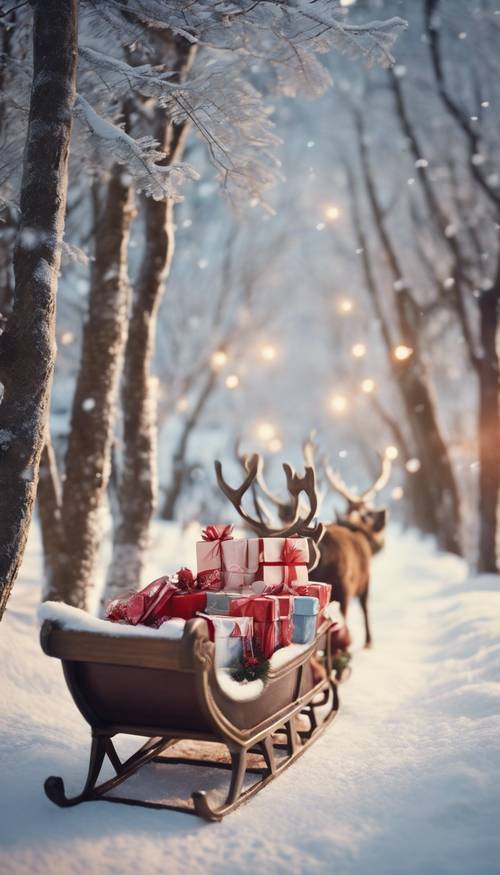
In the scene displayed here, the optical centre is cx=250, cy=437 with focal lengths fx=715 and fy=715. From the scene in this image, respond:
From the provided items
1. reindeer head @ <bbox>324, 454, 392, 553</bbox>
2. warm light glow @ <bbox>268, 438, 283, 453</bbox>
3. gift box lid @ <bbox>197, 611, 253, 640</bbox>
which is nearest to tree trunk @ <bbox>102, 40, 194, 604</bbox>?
reindeer head @ <bbox>324, 454, 392, 553</bbox>

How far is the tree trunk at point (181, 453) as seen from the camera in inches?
652

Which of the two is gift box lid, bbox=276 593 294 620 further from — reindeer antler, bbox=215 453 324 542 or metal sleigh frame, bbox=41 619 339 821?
reindeer antler, bbox=215 453 324 542

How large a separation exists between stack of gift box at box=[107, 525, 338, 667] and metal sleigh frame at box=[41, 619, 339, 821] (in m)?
0.24

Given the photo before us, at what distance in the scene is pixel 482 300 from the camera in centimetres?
1050

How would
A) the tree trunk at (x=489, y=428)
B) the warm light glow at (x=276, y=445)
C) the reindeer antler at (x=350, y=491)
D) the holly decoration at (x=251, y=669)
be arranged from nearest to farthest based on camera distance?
the holly decoration at (x=251, y=669)
the reindeer antler at (x=350, y=491)
the tree trunk at (x=489, y=428)
the warm light glow at (x=276, y=445)

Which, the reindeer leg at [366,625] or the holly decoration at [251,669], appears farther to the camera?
the reindeer leg at [366,625]

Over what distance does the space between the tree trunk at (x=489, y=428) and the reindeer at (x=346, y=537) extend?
2.27 meters

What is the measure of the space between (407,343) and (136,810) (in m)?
11.3

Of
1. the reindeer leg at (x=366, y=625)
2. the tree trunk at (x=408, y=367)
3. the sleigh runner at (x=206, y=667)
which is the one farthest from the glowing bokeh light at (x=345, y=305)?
the sleigh runner at (x=206, y=667)

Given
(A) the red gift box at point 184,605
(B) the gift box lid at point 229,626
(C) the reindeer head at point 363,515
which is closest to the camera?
(B) the gift box lid at point 229,626

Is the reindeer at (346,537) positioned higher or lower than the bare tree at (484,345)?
lower

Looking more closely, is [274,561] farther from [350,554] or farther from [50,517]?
[50,517]

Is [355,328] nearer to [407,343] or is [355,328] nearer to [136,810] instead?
[407,343]

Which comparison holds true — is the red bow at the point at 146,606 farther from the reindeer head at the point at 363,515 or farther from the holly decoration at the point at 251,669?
the reindeer head at the point at 363,515
